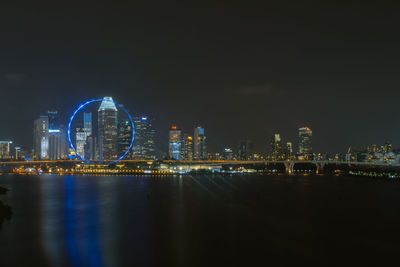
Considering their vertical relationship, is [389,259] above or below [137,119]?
below

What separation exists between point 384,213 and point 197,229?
691 inches

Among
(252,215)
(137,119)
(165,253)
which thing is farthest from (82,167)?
(165,253)

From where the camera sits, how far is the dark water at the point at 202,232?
696 inches

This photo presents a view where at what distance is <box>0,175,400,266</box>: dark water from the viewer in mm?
17672

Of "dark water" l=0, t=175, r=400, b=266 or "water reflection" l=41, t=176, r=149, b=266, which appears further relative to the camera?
"water reflection" l=41, t=176, r=149, b=266

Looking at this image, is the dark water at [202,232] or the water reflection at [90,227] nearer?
the dark water at [202,232]

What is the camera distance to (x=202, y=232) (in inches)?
907

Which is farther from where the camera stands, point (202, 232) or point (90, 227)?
point (90, 227)

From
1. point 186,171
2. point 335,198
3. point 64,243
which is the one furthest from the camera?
point 186,171

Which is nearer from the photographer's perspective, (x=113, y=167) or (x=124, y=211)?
(x=124, y=211)

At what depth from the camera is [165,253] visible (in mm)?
18453

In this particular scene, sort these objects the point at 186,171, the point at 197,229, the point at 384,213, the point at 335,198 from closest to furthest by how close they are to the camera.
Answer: the point at 197,229, the point at 384,213, the point at 335,198, the point at 186,171

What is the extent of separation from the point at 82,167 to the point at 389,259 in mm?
99189

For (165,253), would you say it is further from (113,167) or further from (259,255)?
(113,167)
